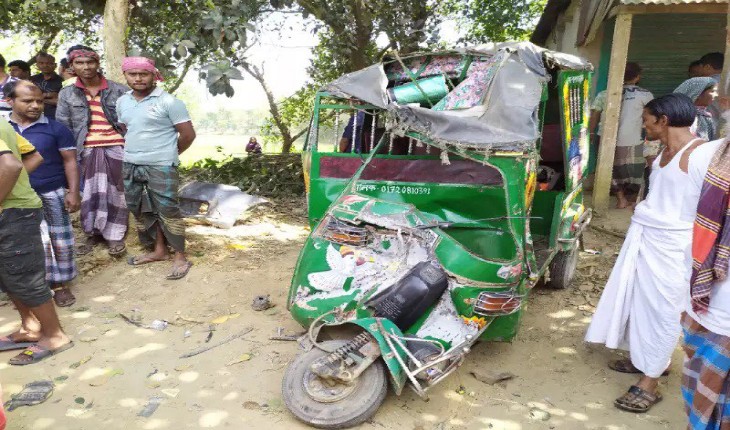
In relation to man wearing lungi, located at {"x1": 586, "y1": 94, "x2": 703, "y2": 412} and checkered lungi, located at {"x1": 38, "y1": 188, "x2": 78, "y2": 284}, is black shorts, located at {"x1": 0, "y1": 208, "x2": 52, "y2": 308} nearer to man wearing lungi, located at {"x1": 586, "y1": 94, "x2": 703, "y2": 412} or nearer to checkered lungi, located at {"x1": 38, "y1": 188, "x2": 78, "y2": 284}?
checkered lungi, located at {"x1": 38, "y1": 188, "x2": 78, "y2": 284}

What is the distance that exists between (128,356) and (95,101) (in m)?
2.75

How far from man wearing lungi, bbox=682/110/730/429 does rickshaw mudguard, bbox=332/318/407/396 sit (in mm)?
1342

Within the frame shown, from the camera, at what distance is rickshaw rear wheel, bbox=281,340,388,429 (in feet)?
9.33

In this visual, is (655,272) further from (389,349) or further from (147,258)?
(147,258)

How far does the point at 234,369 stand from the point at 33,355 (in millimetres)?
1411

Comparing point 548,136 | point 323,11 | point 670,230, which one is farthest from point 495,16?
point 670,230

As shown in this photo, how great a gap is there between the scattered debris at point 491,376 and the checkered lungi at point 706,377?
4.70 ft

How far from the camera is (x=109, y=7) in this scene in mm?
5516

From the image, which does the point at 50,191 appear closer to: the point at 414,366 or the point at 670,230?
the point at 414,366

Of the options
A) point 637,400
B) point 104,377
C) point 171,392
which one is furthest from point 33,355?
point 637,400

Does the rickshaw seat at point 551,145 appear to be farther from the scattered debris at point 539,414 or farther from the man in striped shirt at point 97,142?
the man in striped shirt at point 97,142

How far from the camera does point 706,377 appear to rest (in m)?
1.99

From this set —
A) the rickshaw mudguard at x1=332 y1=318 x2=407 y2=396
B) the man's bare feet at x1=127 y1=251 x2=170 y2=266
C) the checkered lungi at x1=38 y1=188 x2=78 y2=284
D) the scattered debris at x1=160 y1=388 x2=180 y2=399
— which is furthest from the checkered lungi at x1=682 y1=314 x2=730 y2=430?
the man's bare feet at x1=127 y1=251 x2=170 y2=266

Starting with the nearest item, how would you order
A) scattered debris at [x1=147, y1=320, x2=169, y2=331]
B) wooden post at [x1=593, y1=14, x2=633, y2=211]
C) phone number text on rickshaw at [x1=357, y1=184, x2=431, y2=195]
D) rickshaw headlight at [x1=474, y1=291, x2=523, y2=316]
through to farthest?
rickshaw headlight at [x1=474, y1=291, x2=523, y2=316] < phone number text on rickshaw at [x1=357, y1=184, x2=431, y2=195] < scattered debris at [x1=147, y1=320, x2=169, y2=331] < wooden post at [x1=593, y1=14, x2=633, y2=211]
